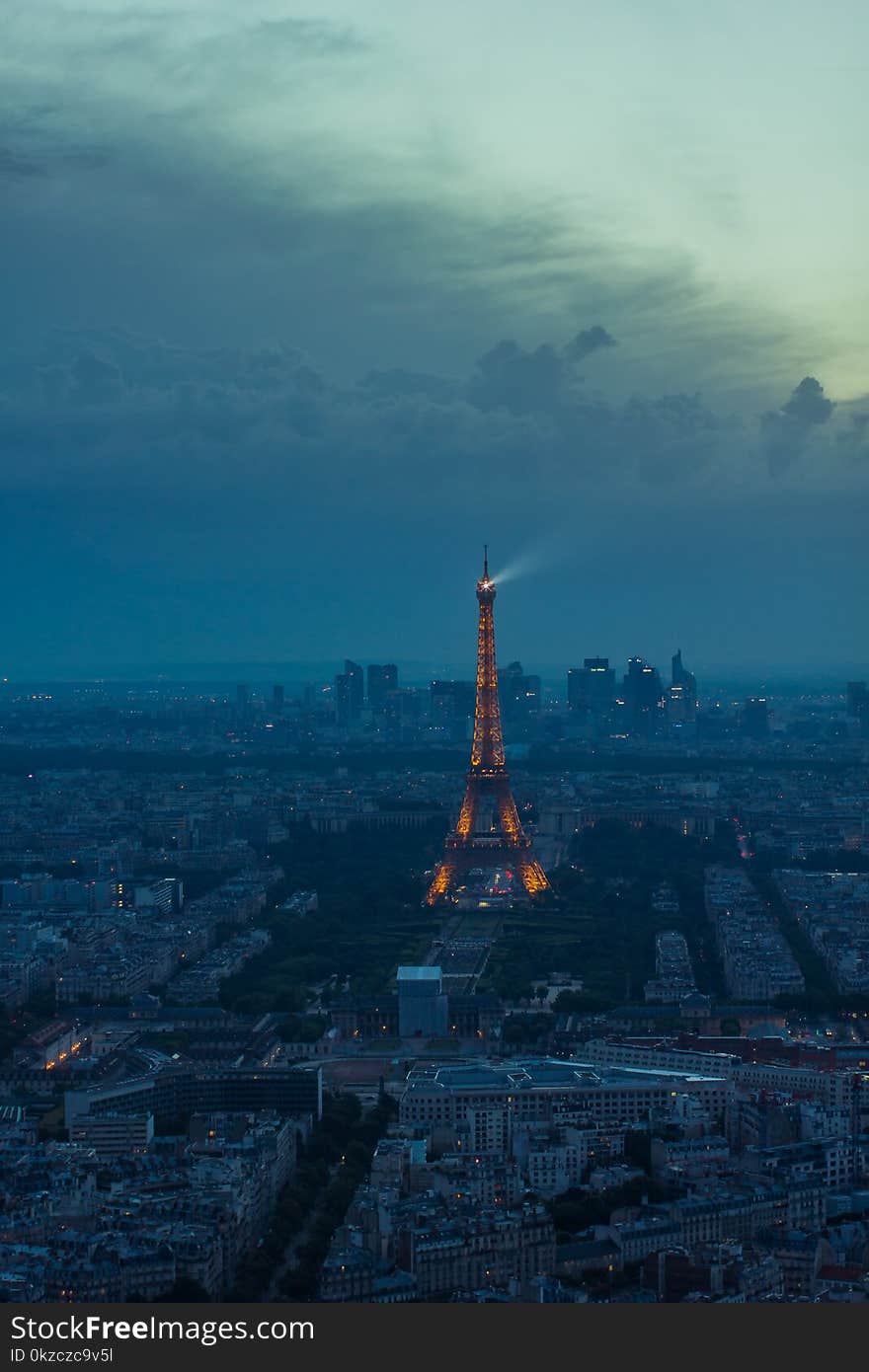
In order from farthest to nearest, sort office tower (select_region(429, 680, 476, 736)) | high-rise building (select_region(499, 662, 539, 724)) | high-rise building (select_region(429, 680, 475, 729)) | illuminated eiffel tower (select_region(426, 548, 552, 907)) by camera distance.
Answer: high-rise building (select_region(499, 662, 539, 724)), high-rise building (select_region(429, 680, 475, 729)), office tower (select_region(429, 680, 476, 736)), illuminated eiffel tower (select_region(426, 548, 552, 907))

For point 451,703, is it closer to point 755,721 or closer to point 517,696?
point 517,696

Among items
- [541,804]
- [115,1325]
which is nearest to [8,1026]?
[115,1325]

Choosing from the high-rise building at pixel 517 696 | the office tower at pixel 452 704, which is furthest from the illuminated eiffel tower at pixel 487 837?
the high-rise building at pixel 517 696

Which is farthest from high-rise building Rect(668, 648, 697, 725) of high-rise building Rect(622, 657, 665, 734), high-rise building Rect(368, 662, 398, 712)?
high-rise building Rect(368, 662, 398, 712)

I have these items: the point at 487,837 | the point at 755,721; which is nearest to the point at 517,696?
the point at 755,721

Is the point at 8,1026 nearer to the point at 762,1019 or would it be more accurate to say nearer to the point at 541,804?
the point at 762,1019

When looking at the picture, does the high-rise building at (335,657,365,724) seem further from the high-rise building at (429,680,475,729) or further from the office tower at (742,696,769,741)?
the office tower at (742,696,769,741)
